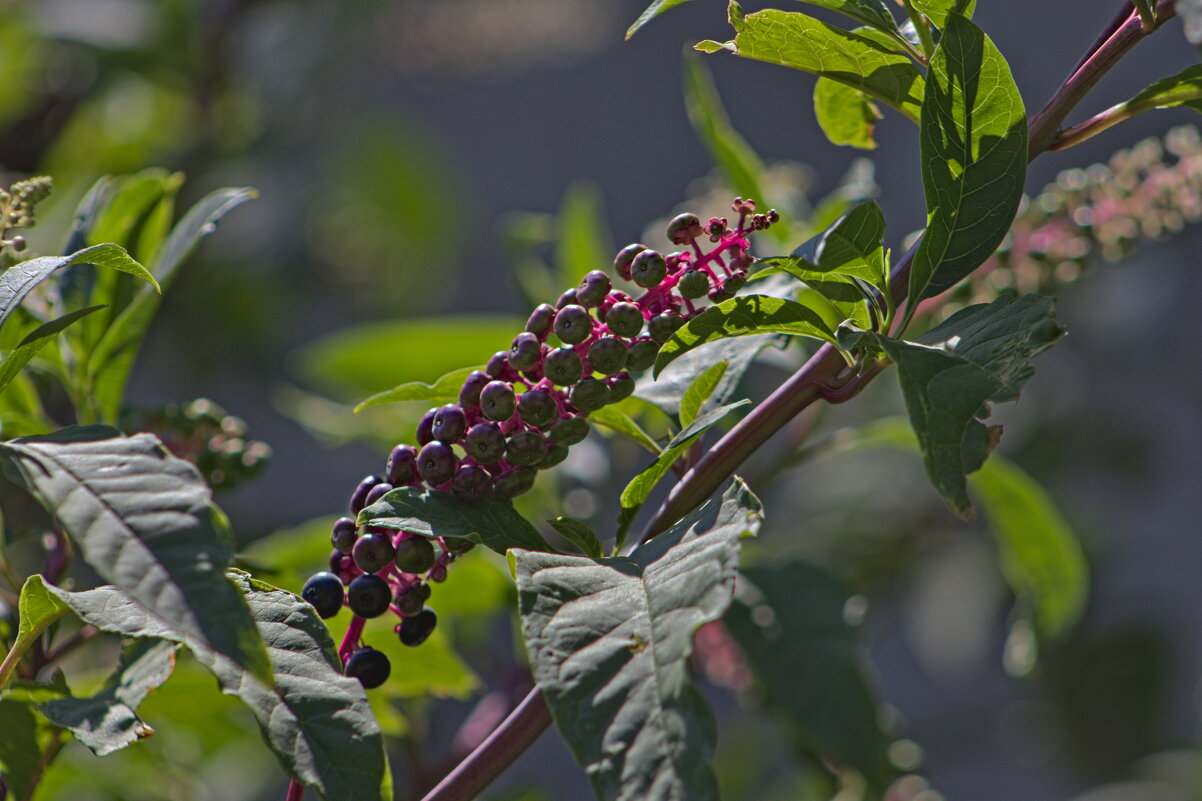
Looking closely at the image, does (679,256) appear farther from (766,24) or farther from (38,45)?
(38,45)

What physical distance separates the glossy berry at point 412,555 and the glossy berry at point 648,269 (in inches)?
7.1

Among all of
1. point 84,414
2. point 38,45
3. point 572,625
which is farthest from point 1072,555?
point 38,45

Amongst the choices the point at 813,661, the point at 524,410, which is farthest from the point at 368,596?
the point at 813,661

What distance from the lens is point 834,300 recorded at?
0.58 metres

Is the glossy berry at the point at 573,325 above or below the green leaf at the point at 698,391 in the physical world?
above

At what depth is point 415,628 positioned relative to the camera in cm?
60

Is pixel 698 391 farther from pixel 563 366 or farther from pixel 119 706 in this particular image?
pixel 119 706

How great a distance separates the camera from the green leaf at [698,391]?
65 cm

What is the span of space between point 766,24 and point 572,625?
1.10 feet

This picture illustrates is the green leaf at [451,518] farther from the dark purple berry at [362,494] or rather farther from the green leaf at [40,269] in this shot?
the green leaf at [40,269]

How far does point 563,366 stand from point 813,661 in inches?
18.3

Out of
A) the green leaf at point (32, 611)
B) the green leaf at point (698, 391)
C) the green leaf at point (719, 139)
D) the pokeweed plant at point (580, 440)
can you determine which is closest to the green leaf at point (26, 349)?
the pokeweed plant at point (580, 440)

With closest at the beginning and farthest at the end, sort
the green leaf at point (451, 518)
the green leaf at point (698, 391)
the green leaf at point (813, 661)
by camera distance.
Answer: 1. the green leaf at point (451, 518)
2. the green leaf at point (698, 391)
3. the green leaf at point (813, 661)

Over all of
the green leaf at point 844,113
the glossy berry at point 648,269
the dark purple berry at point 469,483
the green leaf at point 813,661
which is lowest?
the green leaf at point 813,661
